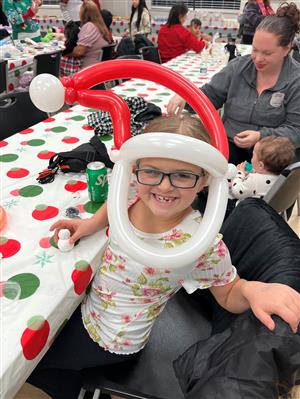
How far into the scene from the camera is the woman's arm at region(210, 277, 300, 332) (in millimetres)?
562

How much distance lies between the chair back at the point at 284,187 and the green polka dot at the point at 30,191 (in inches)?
29.1

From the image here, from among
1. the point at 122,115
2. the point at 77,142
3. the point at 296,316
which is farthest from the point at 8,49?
the point at 296,316

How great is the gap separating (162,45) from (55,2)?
4.07m

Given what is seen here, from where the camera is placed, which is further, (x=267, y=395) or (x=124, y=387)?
(x=124, y=387)

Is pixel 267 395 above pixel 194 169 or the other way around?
the other way around

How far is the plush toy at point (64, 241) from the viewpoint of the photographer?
0.87 metres

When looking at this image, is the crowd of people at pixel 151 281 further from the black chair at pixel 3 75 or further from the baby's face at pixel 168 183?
the black chair at pixel 3 75

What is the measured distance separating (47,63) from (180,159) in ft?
8.16

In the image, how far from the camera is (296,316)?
562 millimetres

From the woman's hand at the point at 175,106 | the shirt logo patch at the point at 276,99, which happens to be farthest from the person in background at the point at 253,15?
the woman's hand at the point at 175,106

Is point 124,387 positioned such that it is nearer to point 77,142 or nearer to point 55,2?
point 77,142

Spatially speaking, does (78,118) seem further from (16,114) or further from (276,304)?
(276,304)

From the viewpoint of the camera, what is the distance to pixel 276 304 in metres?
0.58

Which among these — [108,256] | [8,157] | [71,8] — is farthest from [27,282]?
[71,8]
